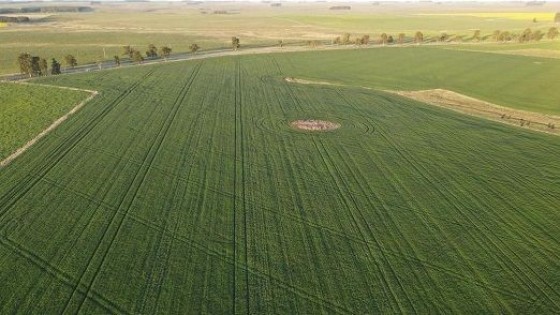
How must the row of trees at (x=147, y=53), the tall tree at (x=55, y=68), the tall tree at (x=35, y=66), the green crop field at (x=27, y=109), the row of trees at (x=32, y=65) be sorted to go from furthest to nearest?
the row of trees at (x=147, y=53), the tall tree at (x=55, y=68), the tall tree at (x=35, y=66), the row of trees at (x=32, y=65), the green crop field at (x=27, y=109)

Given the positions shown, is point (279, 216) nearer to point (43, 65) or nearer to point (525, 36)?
point (43, 65)

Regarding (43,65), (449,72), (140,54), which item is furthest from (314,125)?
(140,54)

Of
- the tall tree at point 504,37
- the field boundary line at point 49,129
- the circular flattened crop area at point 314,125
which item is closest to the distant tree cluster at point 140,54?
the field boundary line at point 49,129

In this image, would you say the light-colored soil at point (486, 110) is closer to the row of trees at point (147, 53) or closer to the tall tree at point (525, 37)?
the row of trees at point (147, 53)

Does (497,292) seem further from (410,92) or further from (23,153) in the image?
(410,92)

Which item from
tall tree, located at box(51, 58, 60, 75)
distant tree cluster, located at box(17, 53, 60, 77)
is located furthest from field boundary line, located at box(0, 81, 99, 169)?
tall tree, located at box(51, 58, 60, 75)

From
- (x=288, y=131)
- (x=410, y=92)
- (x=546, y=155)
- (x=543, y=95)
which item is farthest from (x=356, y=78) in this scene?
(x=546, y=155)
